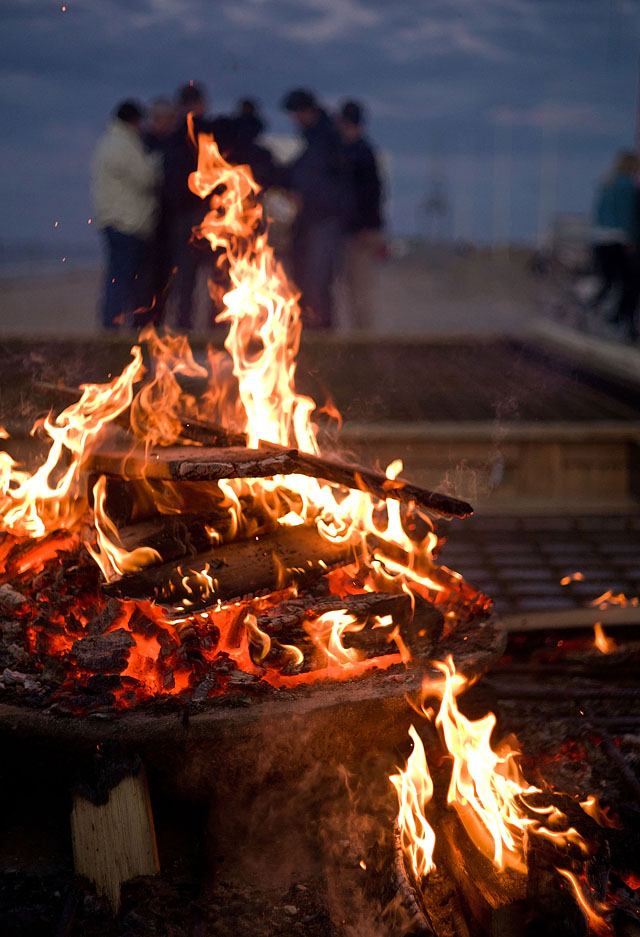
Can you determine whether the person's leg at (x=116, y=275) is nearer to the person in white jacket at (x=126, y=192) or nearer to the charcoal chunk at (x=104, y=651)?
the person in white jacket at (x=126, y=192)

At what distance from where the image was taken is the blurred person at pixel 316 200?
8.56m

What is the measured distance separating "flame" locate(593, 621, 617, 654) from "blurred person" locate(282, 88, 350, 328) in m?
5.96

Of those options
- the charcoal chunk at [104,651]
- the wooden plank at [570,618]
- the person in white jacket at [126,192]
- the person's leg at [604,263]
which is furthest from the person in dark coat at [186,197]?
the person's leg at [604,263]

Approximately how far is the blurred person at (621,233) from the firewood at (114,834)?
11.1 metres

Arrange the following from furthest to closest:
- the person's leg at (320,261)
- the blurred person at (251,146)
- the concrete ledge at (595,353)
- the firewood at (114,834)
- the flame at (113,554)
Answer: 1. the person's leg at (320,261)
2. the concrete ledge at (595,353)
3. the blurred person at (251,146)
4. the flame at (113,554)
5. the firewood at (114,834)

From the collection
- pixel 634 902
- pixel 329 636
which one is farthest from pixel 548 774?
pixel 329 636

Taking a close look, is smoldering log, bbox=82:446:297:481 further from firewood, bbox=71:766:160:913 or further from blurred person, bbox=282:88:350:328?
blurred person, bbox=282:88:350:328

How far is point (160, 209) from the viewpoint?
26.5 feet

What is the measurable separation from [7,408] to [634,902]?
4899 millimetres

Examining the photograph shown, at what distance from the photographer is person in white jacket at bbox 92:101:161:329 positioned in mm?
7590

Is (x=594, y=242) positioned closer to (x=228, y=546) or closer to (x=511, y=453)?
(x=511, y=453)

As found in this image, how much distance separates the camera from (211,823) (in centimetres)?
248

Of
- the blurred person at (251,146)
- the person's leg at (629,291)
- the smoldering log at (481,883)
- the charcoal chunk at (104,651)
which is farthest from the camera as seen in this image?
the person's leg at (629,291)

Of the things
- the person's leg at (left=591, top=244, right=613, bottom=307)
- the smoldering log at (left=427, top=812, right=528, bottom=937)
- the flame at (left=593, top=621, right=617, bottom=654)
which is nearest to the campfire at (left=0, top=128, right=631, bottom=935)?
the smoldering log at (left=427, top=812, right=528, bottom=937)
